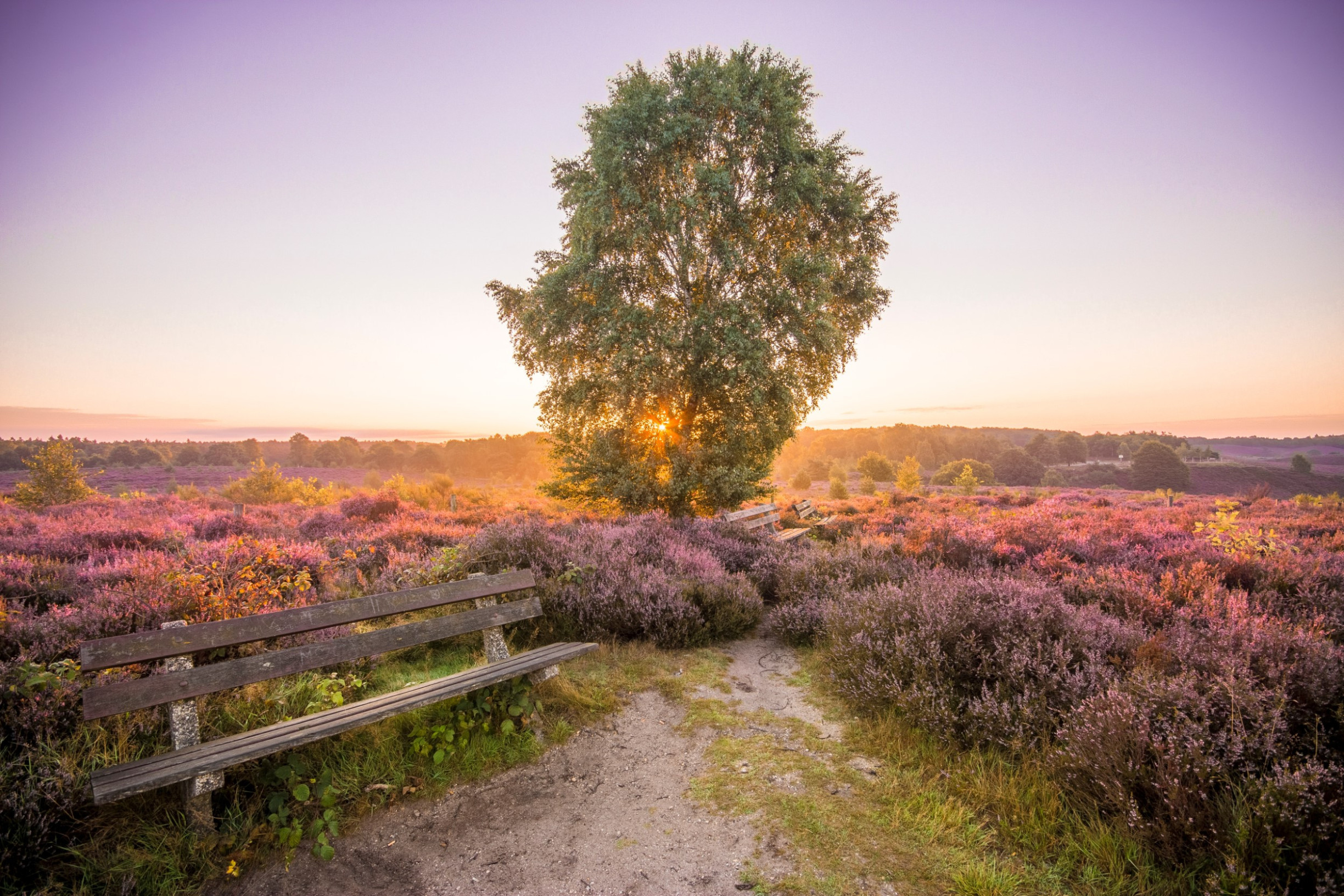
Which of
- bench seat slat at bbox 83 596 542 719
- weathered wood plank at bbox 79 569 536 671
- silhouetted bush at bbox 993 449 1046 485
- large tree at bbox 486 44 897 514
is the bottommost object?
silhouetted bush at bbox 993 449 1046 485

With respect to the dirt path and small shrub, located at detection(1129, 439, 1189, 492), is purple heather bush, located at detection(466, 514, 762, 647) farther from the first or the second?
small shrub, located at detection(1129, 439, 1189, 492)

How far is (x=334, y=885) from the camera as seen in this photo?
9.46 ft

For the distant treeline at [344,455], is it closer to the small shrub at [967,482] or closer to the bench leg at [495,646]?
the bench leg at [495,646]

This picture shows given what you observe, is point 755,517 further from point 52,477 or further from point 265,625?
point 52,477

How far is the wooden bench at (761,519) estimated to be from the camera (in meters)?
12.5

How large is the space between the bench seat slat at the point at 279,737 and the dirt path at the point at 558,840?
640 millimetres

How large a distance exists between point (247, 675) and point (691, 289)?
1359cm

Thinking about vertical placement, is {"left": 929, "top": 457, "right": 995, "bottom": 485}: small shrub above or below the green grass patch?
below

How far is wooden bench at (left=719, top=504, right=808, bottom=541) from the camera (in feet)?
40.9

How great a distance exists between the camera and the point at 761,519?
14.0m

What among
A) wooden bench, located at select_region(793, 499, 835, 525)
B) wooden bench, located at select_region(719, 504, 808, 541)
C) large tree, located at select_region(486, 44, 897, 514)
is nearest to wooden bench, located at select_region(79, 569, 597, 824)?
wooden bench, located at select_region(719, 504, 808, 541)

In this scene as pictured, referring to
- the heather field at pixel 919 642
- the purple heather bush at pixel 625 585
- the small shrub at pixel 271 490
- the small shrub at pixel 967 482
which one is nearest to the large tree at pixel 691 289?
the heather field at pixel 919 642

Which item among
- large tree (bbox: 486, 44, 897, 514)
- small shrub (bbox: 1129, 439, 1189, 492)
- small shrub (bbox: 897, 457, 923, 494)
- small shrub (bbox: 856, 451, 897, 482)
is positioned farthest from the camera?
small shrub (bbox: 856, 451, 897, 482)

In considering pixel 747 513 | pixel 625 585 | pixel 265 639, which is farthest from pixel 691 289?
pixel 265 639
